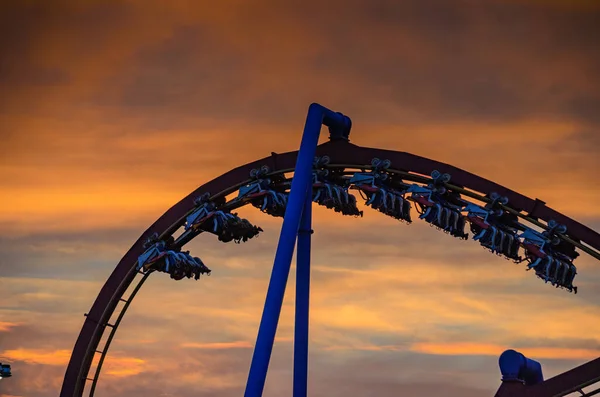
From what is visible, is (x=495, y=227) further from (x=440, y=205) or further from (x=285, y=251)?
(x=285, y=251)

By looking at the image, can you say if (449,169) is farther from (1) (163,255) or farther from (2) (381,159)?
(1) (163,255)

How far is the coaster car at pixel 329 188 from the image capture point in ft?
131

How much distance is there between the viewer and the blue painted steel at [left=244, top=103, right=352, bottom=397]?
36844 millimetres

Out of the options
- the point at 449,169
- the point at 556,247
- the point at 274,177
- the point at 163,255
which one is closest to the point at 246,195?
the point at 274,177

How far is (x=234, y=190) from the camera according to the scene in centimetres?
4216

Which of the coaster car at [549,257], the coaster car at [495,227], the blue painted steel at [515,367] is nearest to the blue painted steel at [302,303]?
the coaster car at [495,227]

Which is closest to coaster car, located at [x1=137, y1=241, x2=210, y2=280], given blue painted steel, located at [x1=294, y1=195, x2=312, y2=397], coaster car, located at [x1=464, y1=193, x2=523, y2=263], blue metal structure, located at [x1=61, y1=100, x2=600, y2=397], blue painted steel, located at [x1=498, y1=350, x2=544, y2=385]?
blue metal structure, located at [x1=61, y1=100, x2=600, y2=397]

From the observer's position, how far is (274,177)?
41.4 metres

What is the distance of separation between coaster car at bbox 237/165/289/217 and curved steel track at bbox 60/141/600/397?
0.92 feet

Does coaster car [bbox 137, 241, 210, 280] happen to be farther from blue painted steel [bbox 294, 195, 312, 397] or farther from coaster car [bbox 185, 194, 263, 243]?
blue painted steel [bbox 294, 195, 312, 397]

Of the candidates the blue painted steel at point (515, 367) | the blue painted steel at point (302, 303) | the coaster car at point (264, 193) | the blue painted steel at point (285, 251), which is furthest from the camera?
the coaster car at point (264, 193)

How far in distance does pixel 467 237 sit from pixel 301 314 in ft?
16.9

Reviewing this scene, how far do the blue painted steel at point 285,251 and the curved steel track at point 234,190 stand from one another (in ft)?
4.41

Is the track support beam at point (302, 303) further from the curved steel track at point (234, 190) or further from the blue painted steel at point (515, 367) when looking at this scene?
the blue painted steel at point (515, 367)
